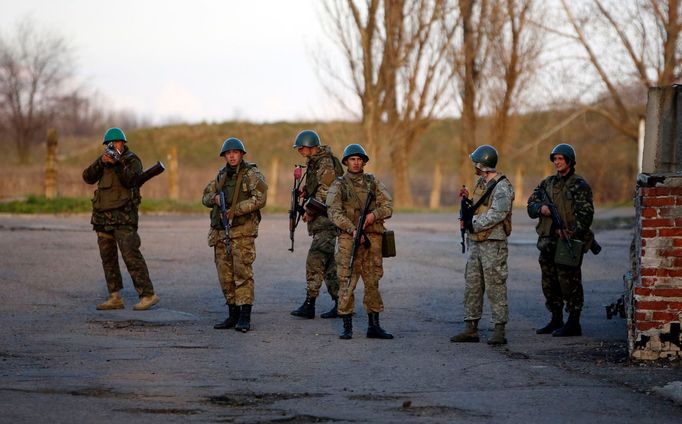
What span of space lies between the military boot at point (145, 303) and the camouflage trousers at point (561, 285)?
428 cm

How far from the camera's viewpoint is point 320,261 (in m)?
12.4

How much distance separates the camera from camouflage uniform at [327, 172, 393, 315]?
35.3 ft

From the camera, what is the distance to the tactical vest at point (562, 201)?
11406mm

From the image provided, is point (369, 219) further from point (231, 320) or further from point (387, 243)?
point (231, 320)

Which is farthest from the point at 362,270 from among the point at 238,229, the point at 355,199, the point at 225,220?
the point at 225,220

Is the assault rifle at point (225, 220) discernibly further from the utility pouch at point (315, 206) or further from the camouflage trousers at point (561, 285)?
the camouflage trousers at point (561, 285)

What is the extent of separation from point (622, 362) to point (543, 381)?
1341 mm

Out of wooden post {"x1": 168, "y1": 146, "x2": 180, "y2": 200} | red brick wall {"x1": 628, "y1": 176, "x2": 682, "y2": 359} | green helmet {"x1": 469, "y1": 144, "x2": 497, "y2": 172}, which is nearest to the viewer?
red brick wall {"x1": 628, "y1": 176, "x2": 682, "y2": 359}

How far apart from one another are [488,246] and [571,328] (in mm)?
1275

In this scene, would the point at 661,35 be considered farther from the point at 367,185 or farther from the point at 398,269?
the point at 367,185

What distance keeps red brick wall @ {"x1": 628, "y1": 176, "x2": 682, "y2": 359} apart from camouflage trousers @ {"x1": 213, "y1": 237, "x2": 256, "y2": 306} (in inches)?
150

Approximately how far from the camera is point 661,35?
96.8 ft

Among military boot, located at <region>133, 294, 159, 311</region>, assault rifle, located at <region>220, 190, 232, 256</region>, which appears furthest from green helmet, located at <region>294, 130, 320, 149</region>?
military boot, located at <region>133, 294, 159, 311</region>

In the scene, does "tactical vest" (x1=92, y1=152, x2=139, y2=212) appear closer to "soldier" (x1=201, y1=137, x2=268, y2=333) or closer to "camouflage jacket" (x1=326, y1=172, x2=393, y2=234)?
"soldier" (x1=201, y1=137, x2=268, y2=333)
